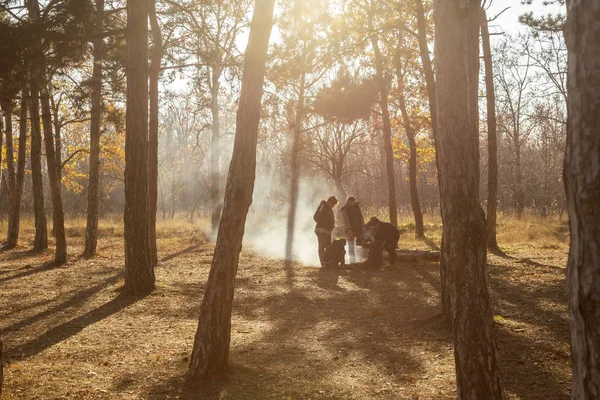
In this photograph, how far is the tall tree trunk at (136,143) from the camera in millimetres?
11117

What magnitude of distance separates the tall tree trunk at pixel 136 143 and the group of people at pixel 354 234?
5570 mm

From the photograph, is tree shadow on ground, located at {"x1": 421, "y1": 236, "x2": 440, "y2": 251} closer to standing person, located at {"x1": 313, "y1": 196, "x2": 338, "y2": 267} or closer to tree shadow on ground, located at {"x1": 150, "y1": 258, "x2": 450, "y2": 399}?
standing person, located at {"x1": 313, "y1": 196, "x2": 338, "y2": 267}

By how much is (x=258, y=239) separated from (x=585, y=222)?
86.2ft

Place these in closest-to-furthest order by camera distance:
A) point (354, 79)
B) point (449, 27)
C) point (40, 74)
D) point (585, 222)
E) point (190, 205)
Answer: point (585, 222) < point (449, 27) < point (40, 74) < point (354, 79) < point (190, 205)

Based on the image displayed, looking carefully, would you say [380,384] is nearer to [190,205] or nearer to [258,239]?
[258,239]

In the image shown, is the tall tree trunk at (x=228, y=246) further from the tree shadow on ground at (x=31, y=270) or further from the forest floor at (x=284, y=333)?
the tree shadow on ground at (x=31, y=270)

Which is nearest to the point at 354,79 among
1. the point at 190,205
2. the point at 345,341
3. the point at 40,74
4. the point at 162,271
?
the point at 162,271

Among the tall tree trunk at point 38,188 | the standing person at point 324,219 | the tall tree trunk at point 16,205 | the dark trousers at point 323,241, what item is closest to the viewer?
the standing person at point 324,219

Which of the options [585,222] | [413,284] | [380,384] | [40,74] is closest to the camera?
[585,222]

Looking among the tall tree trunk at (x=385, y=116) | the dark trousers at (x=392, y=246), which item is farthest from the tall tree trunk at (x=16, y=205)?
the dark trousers at (x=392, y=246)

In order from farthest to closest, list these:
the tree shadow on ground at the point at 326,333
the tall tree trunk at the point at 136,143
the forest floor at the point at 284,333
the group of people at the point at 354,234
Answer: the group of people at the point at 354,234 → the tall tree trunk at the point at 136,143 → the tree shadow on ground at the point at 326,333 → the forest floor at the point at 284,333

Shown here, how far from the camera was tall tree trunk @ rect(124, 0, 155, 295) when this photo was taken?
36.5 feet

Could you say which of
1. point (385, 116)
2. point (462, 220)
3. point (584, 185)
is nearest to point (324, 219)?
point (385, 116)

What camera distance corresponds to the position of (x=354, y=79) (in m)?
24.8
